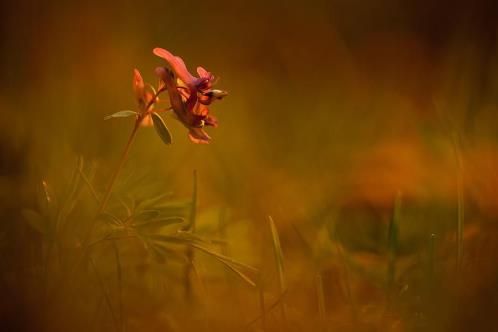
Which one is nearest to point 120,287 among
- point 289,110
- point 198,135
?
point 198,135

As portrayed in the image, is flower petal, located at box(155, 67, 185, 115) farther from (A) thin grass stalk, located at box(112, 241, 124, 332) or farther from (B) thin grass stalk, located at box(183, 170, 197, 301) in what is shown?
(A) thin grass stalk, located at box(112, 241, 124, 332)

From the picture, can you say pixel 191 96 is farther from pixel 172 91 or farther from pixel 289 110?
pixel 289 110

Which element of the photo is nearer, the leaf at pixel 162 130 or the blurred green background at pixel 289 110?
the leaf at pixel 162 130

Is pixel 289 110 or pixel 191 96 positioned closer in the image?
pixel 191 96

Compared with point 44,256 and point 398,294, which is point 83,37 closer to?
point 44,256

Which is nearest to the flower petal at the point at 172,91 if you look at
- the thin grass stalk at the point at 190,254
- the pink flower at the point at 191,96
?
the pink flower at the point at 191,96

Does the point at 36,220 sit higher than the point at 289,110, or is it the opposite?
the point at 289,110

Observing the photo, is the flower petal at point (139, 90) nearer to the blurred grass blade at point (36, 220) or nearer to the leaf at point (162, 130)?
the leaf at point (162, 130)
